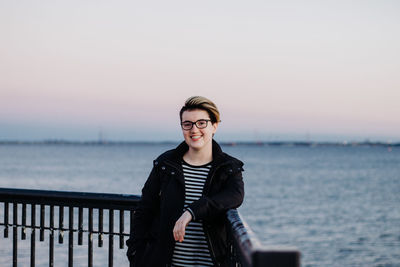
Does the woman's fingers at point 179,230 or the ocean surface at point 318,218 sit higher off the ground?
the woman's fingers at point 179,230

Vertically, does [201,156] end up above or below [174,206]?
above

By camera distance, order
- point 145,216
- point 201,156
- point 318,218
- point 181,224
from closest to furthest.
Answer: point 181,224 → point 201,156 → point 145,216 → point 318,218

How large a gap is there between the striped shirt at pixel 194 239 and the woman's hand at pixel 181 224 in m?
0.26

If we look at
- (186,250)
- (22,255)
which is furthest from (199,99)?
(22,255)

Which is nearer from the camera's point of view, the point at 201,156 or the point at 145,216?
the point at 201,156

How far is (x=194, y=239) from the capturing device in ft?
9.84

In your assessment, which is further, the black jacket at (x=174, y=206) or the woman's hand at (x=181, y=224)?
the black jacket at (x=174, y=206)

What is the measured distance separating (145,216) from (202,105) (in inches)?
33.0

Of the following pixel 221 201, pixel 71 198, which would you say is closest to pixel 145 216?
Answer: pixel 221 201

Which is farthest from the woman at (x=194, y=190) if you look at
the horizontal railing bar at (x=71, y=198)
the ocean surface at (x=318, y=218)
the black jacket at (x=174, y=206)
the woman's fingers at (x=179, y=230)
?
the ocean surface at (x=318, y=218)

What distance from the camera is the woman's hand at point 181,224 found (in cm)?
271

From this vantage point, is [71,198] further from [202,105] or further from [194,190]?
[202,105]

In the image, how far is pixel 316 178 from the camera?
7238 cm

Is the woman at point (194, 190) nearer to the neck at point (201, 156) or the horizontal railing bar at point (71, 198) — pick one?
the neck at point (201, 156)
